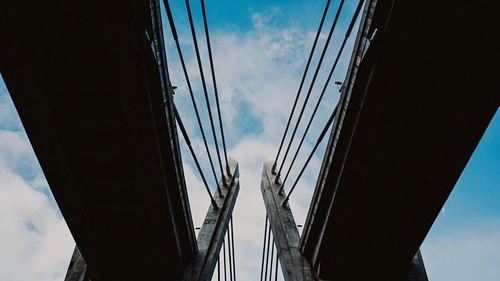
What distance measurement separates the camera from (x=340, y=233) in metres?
7.50

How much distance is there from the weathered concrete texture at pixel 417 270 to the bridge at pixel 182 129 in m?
0.03

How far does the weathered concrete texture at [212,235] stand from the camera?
838 cm

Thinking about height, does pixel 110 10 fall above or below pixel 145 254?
above

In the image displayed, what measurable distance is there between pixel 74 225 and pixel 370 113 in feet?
19.7

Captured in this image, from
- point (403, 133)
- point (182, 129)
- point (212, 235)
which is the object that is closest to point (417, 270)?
point (403, 133)

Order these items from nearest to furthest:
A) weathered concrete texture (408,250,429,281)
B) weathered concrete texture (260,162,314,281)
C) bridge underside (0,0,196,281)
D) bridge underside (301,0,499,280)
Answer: bridge underside (0,0,196,281)
bridge underside (301,0,499,280)
weathered concrete texture (408,250,429,281)
weathered concrete texture (260,162,314,281)

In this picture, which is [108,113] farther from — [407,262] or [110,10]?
[407,262]

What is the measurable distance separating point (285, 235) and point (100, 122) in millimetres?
5897

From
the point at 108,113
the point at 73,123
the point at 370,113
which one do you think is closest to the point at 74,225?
the point at 73,123

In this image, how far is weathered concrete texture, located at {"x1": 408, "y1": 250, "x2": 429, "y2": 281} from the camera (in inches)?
307

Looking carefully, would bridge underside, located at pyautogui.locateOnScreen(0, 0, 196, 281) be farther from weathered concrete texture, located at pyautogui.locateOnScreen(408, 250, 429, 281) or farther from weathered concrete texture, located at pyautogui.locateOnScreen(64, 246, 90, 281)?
weathered concrete texture, located at pyautogui.locateOnScreen(408, 250, 429, 281)

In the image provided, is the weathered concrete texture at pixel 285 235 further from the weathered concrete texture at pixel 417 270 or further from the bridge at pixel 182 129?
the weathered concrete texture at pixel 417 270

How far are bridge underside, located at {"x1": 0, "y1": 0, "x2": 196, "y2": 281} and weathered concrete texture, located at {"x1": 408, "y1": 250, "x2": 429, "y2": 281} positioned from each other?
17.4 ft

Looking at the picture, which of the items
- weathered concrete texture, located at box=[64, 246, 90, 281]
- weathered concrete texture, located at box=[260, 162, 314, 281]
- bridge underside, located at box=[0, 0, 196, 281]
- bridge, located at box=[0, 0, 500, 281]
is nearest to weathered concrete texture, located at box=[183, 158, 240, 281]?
bridge, located at box=[0, 0, 500, 281]
